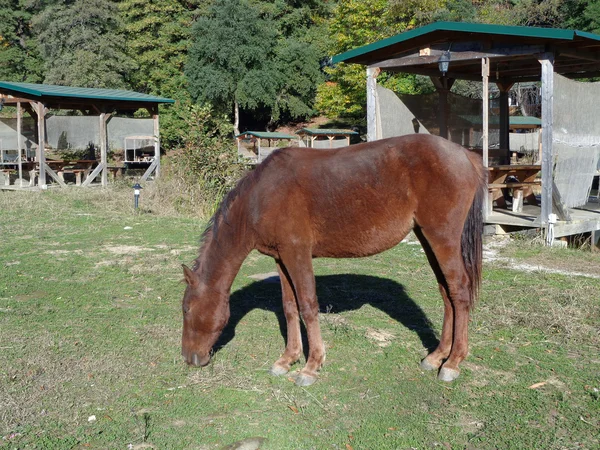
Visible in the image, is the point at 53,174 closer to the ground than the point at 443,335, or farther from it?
farther from it

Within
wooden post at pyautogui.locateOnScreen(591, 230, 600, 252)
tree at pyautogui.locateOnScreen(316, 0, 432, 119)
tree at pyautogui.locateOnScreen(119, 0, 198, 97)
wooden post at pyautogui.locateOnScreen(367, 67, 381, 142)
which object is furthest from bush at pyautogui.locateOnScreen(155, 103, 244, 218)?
tree at pyautogui.locateOnScreen(119, 0, 198, 97)

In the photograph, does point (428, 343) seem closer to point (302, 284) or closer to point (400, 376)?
point (400, 376)

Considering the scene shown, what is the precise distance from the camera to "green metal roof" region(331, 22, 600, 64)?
8.59 meters

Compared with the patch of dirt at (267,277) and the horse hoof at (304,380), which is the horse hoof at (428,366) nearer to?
the horse hoof at (304,380)

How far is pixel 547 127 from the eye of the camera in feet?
30.5

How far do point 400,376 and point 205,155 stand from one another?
959 cm

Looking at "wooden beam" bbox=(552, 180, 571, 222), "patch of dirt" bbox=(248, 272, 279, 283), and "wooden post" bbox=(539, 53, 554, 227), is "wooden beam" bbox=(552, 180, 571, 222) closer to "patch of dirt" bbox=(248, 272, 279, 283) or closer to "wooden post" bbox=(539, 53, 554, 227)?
"wooden post" bbox=(539, 53, 554, 227)

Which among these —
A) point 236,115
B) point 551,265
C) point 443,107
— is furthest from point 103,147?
point 236,115

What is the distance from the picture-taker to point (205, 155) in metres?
13.0

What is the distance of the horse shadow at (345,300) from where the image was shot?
520cm

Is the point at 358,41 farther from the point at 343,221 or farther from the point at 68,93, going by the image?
the point at 343,221

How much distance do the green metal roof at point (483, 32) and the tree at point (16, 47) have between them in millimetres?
34204

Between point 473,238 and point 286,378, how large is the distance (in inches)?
65.3

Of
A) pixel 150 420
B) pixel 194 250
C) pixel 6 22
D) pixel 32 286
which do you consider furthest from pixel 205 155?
pixel 6 22
